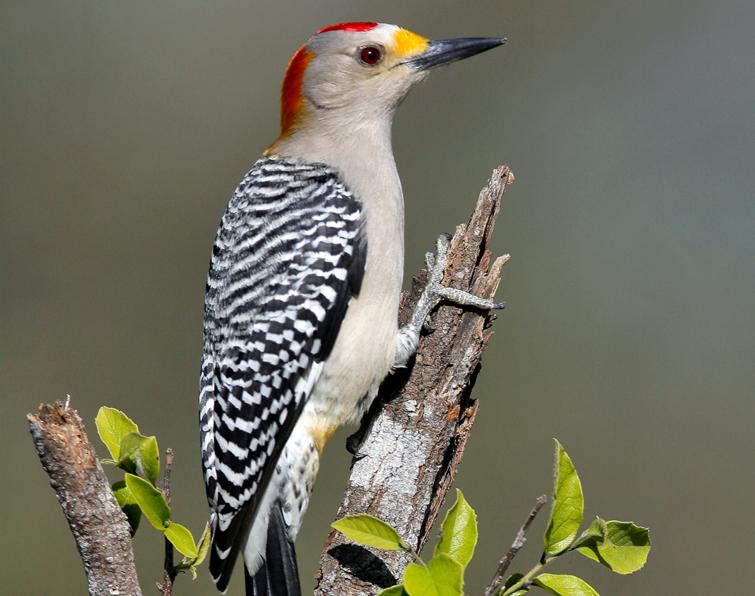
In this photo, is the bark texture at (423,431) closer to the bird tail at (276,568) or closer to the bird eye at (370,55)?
the bird tail at (276,568)

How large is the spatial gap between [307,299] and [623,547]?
5.46 feet

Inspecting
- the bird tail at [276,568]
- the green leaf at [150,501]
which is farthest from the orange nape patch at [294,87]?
the green leaf at [150,501]

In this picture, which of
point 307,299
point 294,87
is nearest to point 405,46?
point 294,87

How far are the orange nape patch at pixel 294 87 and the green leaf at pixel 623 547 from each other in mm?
2516

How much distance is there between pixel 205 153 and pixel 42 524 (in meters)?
3.36

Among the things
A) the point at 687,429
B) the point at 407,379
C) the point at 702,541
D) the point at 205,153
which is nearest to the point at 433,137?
the point at 205,153

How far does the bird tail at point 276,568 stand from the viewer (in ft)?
11.2

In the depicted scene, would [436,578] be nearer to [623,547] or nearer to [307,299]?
[623,547]

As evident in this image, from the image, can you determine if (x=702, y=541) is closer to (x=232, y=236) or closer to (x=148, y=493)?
(x=232, y=236)

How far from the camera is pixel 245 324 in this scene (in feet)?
11.9

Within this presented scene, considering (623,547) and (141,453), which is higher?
(623,547)

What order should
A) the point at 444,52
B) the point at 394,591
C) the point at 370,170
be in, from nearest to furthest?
1. the point at 394,591
2. the point at 370,170
3. the point at 444,52

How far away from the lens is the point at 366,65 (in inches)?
160

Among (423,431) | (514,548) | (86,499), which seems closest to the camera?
(514,548)
